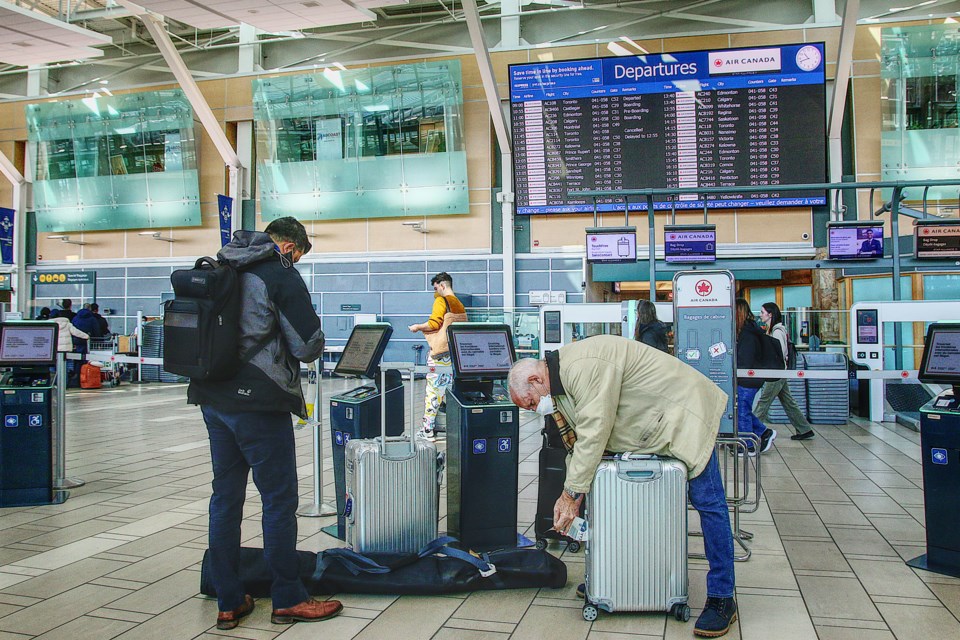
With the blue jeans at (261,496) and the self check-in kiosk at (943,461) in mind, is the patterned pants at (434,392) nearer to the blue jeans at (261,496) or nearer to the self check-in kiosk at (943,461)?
the blue jeans at (261,496)

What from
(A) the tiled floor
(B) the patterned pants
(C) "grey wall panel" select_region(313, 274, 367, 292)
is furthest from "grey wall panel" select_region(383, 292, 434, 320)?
(A) the tiled floor

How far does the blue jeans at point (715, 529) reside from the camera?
10.2ft

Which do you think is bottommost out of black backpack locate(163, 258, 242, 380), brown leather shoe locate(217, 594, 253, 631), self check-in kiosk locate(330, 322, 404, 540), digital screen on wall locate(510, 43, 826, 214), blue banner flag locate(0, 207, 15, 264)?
brown leather shoe locate(217, 594, 253, 631)

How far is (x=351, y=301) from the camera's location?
16734 mm

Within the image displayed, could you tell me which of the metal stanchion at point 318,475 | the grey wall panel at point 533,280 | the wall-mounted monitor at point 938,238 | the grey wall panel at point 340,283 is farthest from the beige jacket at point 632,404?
the grey wall panel at point 340,283

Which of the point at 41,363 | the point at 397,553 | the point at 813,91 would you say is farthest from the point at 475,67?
the point at 397,553

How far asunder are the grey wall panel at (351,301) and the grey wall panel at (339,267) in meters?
0.52

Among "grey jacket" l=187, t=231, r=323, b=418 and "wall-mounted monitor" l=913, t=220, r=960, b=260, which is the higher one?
"wall-mounted monitor" l=913, t=220, r=960, b=260

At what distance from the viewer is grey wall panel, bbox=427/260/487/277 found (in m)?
15.9

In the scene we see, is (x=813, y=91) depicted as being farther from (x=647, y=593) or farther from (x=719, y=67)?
(x=647, y=593)

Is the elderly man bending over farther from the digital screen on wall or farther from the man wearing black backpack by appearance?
the digital screen on wall

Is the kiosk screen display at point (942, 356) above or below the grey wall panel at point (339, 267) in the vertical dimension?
below

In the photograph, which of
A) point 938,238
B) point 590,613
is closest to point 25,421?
point 590,613

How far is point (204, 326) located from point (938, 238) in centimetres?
758
